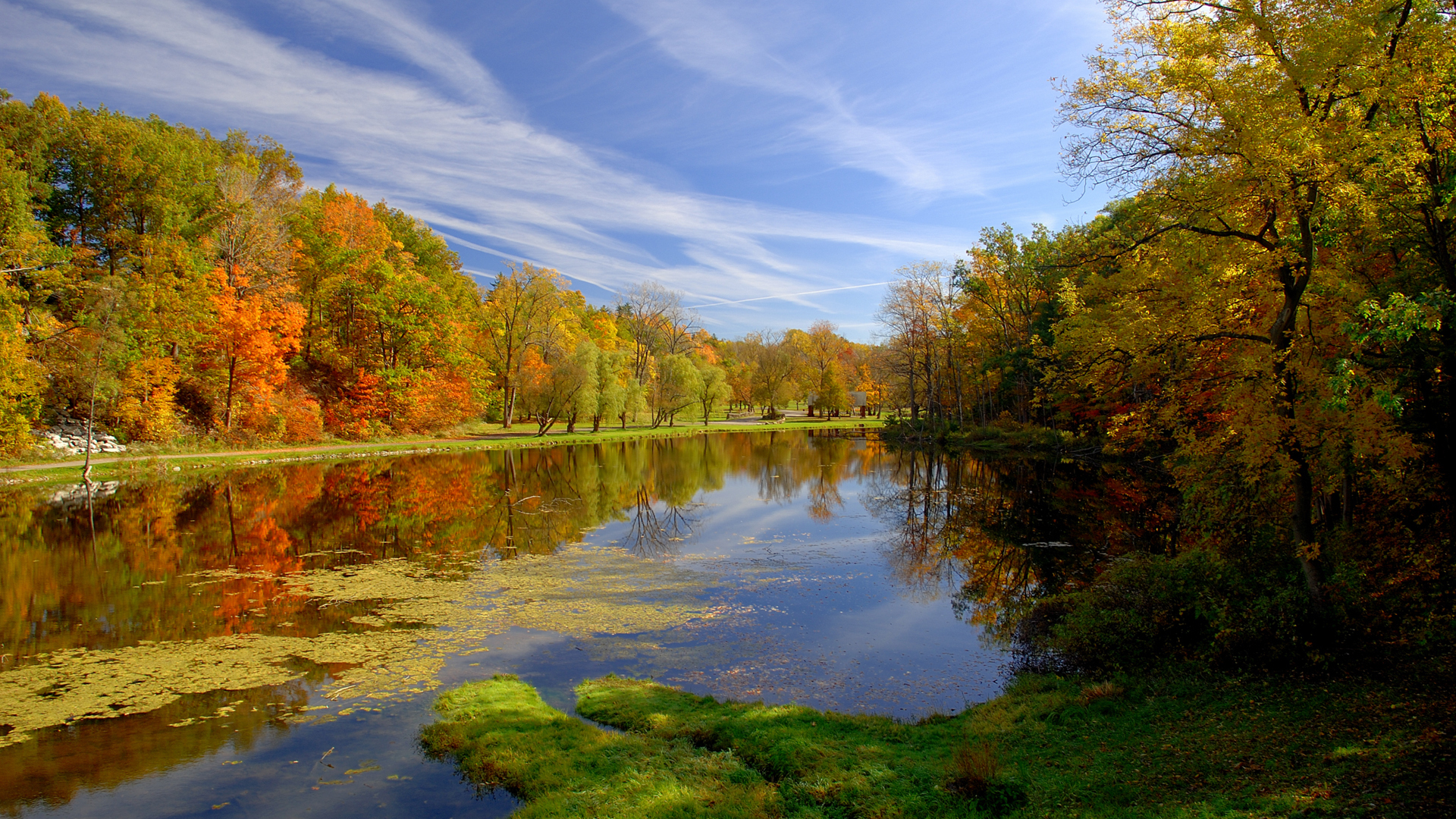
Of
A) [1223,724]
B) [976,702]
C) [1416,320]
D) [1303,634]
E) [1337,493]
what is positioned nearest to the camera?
[1416,320]

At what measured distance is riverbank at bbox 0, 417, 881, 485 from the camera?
25.1m

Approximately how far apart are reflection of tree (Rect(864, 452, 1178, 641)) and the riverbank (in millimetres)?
25221

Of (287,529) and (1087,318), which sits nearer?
(1087,318)

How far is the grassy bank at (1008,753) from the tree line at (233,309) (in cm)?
3021

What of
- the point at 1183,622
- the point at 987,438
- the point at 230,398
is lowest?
the point at 1183,622

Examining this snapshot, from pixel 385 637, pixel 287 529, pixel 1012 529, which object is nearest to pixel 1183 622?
pixel 1012 529

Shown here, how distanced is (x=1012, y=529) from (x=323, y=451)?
3293 cm

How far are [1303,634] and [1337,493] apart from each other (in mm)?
5085

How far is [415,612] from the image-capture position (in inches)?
445

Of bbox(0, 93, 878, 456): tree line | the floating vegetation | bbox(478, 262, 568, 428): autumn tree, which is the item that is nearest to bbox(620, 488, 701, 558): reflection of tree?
the floating vegetation

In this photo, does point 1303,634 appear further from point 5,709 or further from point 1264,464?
point 5,709

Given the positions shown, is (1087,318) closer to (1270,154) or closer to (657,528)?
(1270,154)

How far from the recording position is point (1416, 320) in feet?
16.1

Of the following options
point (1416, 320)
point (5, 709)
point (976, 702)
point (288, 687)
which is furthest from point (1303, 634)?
point (5, 709)
